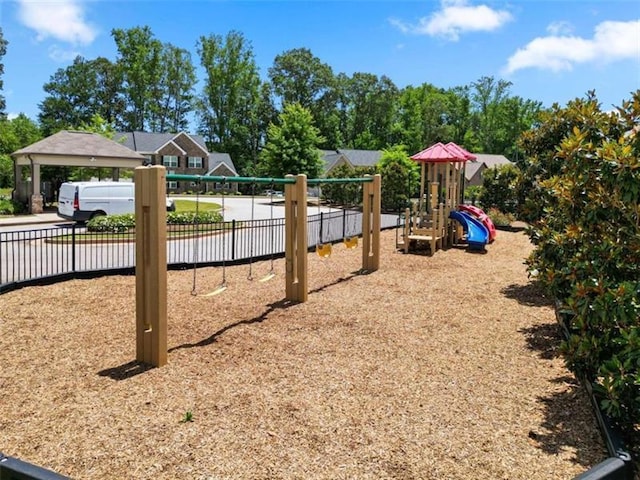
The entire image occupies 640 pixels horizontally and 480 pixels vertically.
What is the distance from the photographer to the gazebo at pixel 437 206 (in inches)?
521

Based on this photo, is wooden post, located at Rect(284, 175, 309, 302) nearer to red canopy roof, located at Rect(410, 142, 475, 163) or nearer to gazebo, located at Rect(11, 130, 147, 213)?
red canopy roof, located at Rect(410, 142, 475, 163)

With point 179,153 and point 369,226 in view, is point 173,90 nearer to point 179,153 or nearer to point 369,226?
point 179,153

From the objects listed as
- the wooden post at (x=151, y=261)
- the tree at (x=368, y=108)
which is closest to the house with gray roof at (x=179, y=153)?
the tree at (x=368, y=108)

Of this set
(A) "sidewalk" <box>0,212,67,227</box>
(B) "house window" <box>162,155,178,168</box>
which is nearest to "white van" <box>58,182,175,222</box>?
(A) "sidewalk" <box>0,212,67,227</box>

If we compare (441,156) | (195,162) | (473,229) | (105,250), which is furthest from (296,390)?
(195,162)

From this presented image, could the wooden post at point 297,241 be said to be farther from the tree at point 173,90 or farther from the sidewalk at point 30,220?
the tree at point 173,90

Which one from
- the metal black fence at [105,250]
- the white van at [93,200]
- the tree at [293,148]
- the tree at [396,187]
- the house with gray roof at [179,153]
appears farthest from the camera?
the house with gray roof at [179,153]

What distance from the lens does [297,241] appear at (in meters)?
7.93

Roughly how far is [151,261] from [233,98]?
6454cm

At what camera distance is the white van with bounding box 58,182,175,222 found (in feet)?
61.8

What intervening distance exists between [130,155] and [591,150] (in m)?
25.1

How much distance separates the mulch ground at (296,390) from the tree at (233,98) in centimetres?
6000

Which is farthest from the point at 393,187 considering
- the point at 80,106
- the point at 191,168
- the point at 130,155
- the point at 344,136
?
the point at 80,106

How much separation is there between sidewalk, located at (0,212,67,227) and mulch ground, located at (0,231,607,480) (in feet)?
46.7
